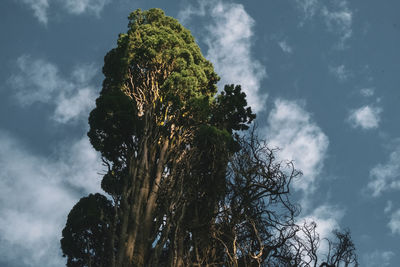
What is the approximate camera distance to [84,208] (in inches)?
385

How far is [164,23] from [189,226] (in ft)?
27.6

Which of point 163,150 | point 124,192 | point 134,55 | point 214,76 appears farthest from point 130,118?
point 214,76

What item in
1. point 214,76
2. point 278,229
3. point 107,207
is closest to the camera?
point 278,229

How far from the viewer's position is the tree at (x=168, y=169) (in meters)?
7.74

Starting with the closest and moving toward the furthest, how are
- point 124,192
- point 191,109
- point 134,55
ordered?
point 124,192, point 191,109, point 134,55

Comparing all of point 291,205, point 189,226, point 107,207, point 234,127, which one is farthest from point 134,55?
point 291,205

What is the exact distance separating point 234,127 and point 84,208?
5.16 meters

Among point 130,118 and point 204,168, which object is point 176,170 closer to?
point 204,168

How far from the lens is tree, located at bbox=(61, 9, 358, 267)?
25.4ft

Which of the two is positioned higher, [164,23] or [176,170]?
[164,23]

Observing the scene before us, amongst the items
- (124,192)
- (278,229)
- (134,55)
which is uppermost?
(134,55)

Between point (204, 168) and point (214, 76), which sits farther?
point (214, 76)

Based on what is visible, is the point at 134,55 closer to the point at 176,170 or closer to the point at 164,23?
the point at 164,23

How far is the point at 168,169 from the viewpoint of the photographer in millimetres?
10719
